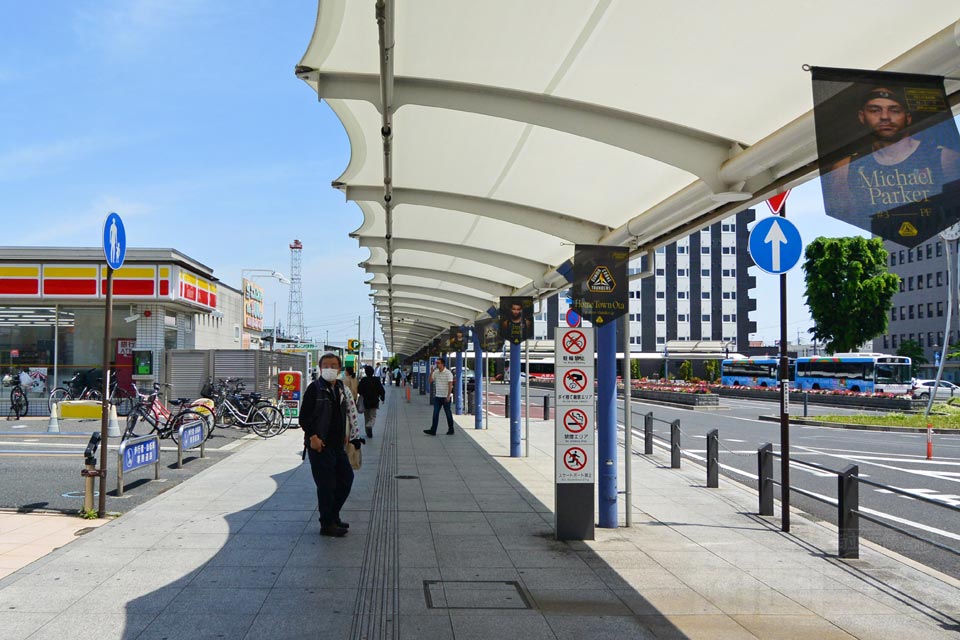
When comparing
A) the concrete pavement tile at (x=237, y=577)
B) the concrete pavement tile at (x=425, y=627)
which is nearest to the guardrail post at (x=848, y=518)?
the concrete pavement tile at (x=425, y=627)

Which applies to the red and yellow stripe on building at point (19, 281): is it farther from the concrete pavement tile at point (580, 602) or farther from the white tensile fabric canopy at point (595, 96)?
the concrete pavement tile at point (580, 602)

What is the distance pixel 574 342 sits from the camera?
8117mm

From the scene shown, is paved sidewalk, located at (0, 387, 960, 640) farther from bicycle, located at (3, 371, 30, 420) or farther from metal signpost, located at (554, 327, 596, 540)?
bicycle, located at (3, 371, 30, 420)

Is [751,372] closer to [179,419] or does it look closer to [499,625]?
[179,419]

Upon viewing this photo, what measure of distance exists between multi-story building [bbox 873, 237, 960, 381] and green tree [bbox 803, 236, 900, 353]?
1475 cm

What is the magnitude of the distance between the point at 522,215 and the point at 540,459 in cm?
682

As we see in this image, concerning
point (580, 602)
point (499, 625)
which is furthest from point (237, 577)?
point (580, 602)

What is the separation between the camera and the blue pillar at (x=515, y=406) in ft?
49.9

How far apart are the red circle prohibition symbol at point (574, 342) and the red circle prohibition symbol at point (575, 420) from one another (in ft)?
1.90

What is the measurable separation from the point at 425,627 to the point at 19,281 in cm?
2289

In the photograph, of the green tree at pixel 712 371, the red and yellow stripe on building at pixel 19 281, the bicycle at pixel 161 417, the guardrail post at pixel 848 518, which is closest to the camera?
the guardrail post at pixel 848 518

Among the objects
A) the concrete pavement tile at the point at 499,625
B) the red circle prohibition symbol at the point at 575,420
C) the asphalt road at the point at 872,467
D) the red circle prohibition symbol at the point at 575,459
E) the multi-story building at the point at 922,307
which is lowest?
the asphalt road at the point at 872,467

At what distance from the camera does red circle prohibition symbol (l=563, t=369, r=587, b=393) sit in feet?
26.4

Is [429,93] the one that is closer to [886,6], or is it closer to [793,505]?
[886,6]
